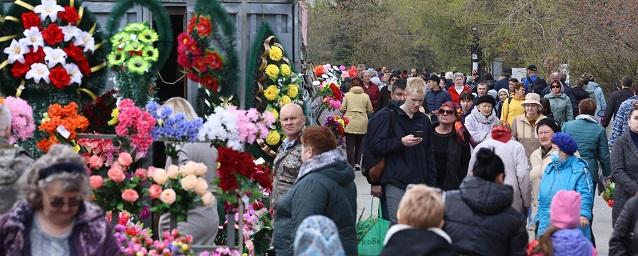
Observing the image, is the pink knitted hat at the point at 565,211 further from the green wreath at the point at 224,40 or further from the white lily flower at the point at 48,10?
the white lily flower at the point at 48,10

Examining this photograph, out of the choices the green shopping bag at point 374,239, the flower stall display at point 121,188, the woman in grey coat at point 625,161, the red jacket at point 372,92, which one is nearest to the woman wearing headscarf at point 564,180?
the woman in grey coat at point 625,161

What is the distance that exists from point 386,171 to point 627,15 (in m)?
17.2

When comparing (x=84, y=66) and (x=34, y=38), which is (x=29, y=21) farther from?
(x=84, y=66)

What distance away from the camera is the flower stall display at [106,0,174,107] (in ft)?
32.8

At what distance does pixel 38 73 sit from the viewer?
32.1 feet

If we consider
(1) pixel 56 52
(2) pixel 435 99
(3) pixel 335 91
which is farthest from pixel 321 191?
(2) pixel 435 99

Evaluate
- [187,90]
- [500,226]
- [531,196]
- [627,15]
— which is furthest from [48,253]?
[627,15]

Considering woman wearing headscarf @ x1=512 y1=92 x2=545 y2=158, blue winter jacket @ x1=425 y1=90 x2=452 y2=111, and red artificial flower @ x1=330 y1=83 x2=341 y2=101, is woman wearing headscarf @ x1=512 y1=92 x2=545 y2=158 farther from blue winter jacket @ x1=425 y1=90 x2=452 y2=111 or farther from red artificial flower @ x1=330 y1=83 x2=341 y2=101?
blue winter jacket @ x1=425 y1=90 x2=452 y2=111

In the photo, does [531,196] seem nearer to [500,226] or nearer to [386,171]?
[386,171]

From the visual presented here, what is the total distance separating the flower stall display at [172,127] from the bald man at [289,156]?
48.2 inches

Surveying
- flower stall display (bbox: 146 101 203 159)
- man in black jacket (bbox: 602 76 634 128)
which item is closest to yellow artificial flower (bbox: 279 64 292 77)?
flower stall display (bbox: 146 101 203 159)

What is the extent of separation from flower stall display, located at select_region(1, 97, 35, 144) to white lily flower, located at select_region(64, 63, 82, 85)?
1.85 feet

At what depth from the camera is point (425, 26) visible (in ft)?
198

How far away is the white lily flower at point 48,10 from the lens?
10000mm
